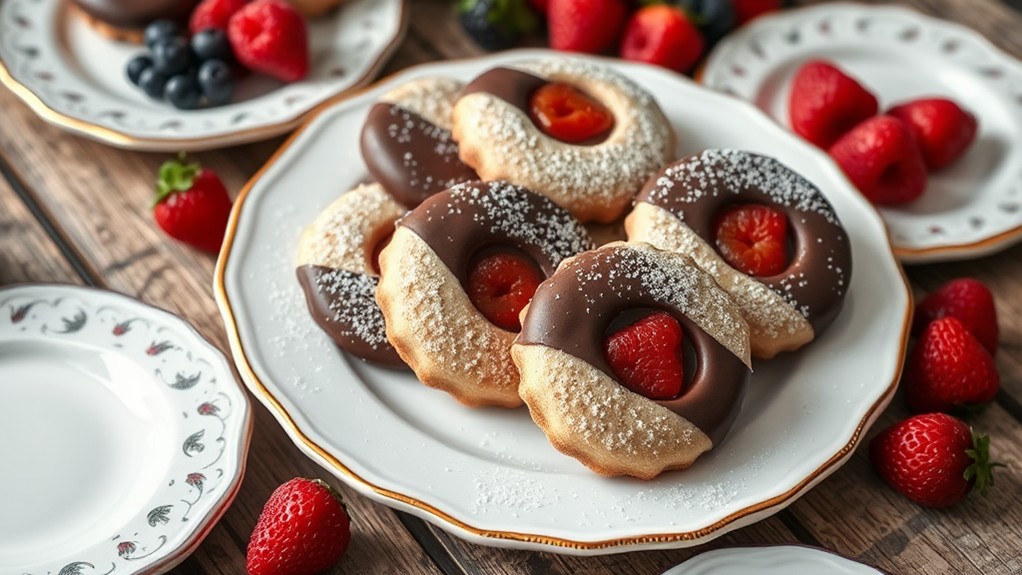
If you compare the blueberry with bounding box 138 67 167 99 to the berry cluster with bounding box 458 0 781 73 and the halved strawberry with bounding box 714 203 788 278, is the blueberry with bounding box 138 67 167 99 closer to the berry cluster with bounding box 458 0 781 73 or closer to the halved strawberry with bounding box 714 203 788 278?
the berry cluster with bounding box 458 0 781 73

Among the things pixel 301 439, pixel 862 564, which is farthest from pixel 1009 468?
pixel 301 439

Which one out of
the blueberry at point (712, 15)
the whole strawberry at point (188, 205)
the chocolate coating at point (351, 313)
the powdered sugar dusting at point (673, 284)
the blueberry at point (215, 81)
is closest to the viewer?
the powdered sugar dusting at point (673, 284)

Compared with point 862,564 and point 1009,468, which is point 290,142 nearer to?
point 862,564

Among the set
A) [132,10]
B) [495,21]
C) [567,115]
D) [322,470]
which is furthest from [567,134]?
[132,10]

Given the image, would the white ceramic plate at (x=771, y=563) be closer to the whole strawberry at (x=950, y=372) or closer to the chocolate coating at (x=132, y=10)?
the whole strawberry at (x=950, y=372)

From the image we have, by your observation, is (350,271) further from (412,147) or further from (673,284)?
(673,284)

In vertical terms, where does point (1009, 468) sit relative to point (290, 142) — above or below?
below

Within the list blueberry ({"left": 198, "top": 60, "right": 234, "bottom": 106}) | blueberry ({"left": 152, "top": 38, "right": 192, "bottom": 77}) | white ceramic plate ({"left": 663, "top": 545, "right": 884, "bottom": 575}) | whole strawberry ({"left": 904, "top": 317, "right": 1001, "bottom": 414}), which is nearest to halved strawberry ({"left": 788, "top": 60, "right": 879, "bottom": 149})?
whole strawberry ({"left": 904, "top": 317, "right": 1001, "bottom": 414})

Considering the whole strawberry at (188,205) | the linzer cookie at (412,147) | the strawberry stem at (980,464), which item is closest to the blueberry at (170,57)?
the whole strawberry at (188,205)
